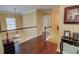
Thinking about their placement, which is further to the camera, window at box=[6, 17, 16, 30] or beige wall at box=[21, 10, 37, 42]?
beige wall at box=[21, 10, 37, 42]

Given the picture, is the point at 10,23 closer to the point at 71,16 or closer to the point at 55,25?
the point at 55,25

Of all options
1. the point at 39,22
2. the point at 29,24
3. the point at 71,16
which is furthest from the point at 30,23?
the point at 71,16

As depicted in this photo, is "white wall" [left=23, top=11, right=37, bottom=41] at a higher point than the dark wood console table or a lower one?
higher

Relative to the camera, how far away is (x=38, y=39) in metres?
1.34

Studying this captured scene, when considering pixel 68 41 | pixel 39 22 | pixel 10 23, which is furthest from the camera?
pixel 68 41

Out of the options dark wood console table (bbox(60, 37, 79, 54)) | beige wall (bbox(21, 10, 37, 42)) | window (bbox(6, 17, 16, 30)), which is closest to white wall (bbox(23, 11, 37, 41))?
beige wall (bbox(21, 10, 37, 42))

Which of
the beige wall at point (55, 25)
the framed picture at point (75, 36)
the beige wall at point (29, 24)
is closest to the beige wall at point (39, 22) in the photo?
the beige wall at point (29, 24)

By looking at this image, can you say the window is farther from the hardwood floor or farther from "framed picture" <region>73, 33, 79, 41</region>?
"framed picture" <region>73, 33, 79, 41</region>

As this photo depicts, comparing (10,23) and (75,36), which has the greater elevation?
(10,23)

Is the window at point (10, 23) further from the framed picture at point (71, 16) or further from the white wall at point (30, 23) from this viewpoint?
the framed picture at point (71, 16)

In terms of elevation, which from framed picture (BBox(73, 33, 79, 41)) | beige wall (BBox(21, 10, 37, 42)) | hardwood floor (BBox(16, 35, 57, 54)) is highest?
beige wall (BBox(21, 10, 37, 42))

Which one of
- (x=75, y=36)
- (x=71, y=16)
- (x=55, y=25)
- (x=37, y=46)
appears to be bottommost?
(x=37, y=46)

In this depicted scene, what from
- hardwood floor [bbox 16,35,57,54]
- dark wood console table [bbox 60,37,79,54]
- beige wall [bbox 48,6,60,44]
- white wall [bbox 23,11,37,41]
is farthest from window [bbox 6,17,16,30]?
dark wood console table [bbox 60,37,79,54]
